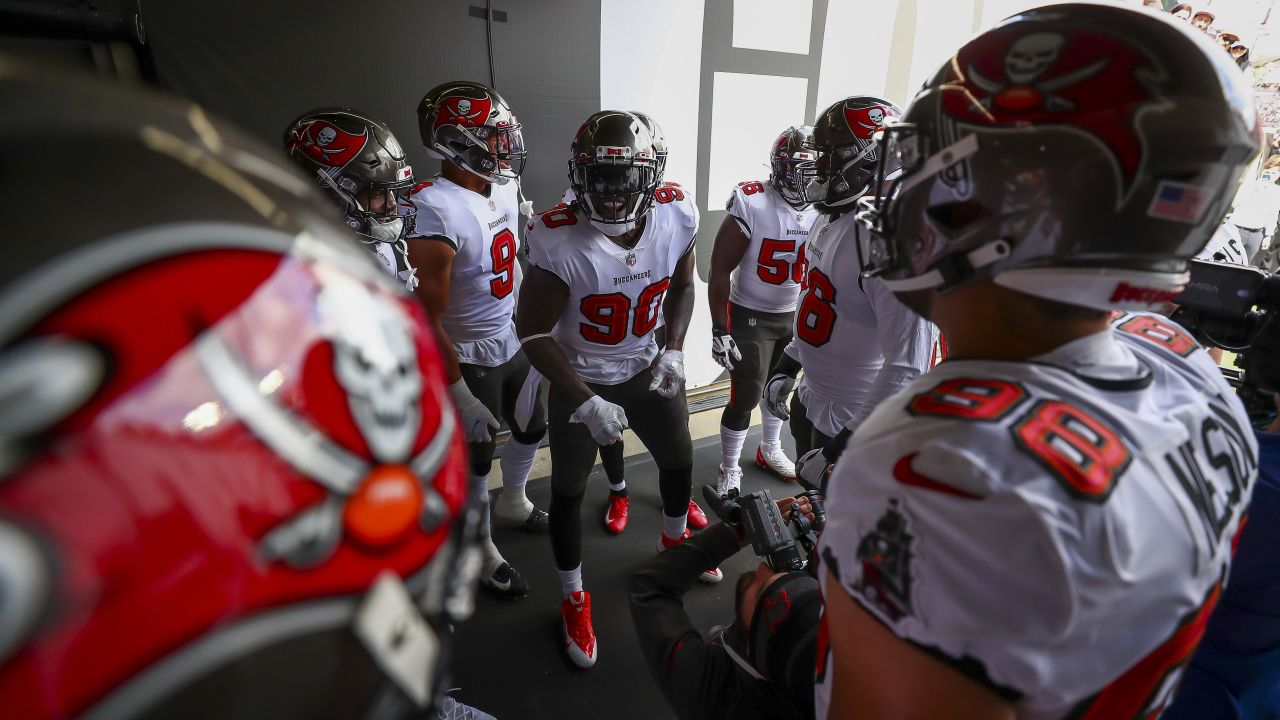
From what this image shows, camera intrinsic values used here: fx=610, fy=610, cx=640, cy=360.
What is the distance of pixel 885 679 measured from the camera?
642 mm

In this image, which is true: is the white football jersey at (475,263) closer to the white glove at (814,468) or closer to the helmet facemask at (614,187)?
the helmet facemask at (614,187)

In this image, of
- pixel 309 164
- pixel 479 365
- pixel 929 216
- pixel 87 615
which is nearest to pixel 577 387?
pixel 479 365

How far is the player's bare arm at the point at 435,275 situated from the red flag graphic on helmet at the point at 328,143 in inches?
15.2

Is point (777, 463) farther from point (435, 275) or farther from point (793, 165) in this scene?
point (435, 275)

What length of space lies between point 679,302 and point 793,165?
101 cm

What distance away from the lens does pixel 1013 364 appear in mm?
717

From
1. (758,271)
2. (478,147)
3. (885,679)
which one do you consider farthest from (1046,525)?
(758,271)

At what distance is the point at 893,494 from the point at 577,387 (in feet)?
5.27

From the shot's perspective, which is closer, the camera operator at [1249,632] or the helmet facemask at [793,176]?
the camera operator at [1249,632]

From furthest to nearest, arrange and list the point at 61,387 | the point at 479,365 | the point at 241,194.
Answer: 1. the point at 479,365
2. the point at 241,194
3. the point at 61,387

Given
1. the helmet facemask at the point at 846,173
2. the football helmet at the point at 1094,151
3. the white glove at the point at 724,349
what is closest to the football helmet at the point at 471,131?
the white glove at the point at 724,349

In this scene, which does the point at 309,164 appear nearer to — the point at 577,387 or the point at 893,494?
the point at 577,387

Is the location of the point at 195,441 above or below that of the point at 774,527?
above

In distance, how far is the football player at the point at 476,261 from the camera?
2.45 m
